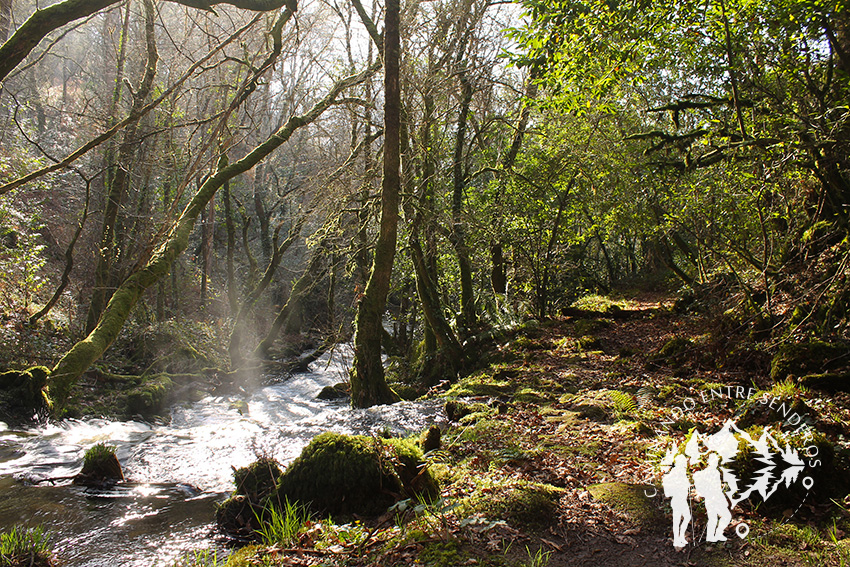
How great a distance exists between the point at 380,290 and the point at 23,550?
5.83m

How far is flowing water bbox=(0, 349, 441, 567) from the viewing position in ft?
12.0

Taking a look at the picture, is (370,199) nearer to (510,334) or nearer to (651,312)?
(510,334)

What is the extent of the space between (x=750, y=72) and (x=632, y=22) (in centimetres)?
384

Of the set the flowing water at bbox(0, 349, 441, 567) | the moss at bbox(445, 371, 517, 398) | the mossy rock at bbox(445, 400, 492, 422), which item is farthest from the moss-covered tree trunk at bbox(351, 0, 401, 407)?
the mossy rock at bbox(445, 400, 492, 422)

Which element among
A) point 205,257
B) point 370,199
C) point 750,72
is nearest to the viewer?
point 750,72

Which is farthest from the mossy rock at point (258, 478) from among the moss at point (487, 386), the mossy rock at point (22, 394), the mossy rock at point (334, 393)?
the mossy rock at point (334, 393)

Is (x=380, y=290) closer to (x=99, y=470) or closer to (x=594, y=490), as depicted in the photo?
(x=99, y=470)

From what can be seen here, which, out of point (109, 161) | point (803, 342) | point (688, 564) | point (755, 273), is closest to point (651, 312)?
point (755, 273)

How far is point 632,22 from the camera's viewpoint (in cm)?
623

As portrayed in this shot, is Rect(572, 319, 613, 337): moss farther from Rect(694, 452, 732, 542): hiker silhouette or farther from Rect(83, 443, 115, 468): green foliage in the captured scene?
Rect(83, 443, 115, 468): green foliage

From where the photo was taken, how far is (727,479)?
2.92 m

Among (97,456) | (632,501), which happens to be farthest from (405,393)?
(632,501)

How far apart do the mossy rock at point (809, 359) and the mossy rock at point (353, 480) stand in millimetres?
3815

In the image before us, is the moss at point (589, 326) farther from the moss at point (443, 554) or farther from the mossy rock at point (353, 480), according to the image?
the moss at point (443, 554)
